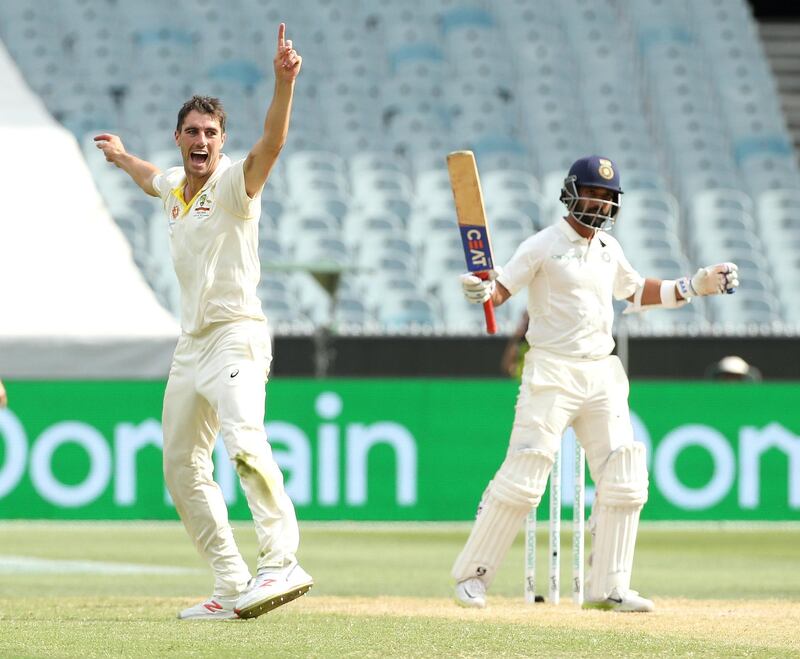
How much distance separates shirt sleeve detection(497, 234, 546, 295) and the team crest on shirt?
65.9 inches

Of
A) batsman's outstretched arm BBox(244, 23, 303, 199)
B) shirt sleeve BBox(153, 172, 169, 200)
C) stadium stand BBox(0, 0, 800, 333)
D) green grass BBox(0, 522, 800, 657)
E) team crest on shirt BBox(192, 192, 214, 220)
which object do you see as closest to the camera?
green grass BBox(0, 522, 800, 657)

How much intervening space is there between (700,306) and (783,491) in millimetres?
5526

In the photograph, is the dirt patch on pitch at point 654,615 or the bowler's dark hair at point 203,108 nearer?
the dirt patch on pitch at point 654,615

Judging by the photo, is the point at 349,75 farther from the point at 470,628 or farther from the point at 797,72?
the point at 470,628

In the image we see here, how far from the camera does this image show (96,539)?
1359 centimetres

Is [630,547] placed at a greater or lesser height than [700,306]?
lesser

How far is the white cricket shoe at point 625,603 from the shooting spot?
765cm

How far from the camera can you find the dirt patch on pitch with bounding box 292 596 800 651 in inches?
260

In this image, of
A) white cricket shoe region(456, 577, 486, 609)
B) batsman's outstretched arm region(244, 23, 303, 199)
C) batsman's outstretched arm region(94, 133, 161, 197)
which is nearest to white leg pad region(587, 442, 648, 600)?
white cricket shoe region(456, 577, 486, 609)

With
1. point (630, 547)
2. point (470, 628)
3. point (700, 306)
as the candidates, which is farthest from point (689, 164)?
point (470, 628)

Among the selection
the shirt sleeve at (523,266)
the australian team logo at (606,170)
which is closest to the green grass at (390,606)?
the shirt sleeve at (523,266)

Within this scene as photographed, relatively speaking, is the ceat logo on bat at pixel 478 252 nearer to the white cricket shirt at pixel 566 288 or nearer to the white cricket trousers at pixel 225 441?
the white cricket shirt at pixel 566 288

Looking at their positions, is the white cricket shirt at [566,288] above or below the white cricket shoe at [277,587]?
above

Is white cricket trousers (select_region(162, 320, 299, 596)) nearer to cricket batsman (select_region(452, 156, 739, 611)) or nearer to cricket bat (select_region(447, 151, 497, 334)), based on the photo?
cricket bat (select_region(447, 151, 497, 334))
